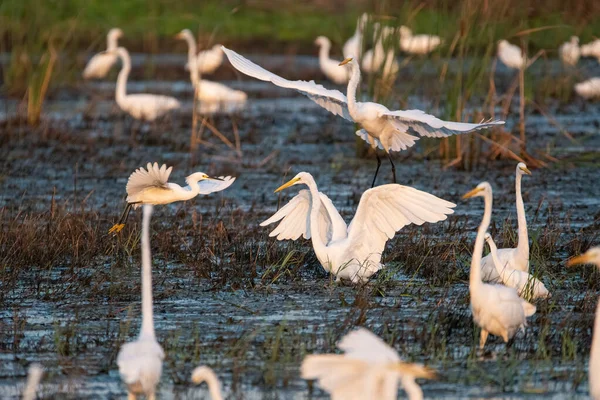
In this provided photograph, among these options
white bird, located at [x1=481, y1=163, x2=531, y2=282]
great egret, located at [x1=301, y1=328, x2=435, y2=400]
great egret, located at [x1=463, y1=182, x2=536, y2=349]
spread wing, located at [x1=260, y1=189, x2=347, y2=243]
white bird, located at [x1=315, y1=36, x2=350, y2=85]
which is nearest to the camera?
great egret, located at [x1=301, y1=328, x2=435, y2=400]

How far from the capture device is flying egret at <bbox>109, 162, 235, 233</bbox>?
19.9 feet

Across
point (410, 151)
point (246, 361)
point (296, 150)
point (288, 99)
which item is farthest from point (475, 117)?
point (288, 99)

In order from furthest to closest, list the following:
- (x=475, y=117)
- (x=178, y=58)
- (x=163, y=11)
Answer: (x=163, y=11) < (x=178, y=58) < (x=475, y=117)

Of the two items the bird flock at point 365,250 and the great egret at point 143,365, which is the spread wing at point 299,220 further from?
the great egret at point 143,365

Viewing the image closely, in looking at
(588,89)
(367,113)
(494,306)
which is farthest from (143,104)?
(494,306)

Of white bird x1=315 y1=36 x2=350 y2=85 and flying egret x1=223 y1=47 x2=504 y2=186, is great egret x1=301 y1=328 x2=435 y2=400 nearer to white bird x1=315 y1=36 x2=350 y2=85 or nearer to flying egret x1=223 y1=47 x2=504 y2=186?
flying egret x1=223 y1=47 x2=504 y2=186

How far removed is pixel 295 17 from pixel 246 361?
25.6 meters

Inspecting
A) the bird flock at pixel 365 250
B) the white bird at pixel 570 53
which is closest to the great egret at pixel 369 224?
the bird flock at pixel 365 250

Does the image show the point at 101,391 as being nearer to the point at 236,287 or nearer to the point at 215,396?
the point at 215,396

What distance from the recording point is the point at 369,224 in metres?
6.98

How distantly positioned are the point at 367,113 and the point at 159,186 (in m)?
2.99

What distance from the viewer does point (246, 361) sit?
5.09 metres

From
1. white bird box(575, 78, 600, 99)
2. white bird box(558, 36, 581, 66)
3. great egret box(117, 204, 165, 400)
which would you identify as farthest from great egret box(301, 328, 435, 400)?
white bird box(558, 36, 581, 66)

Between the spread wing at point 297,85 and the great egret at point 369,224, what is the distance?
4.37 ft
